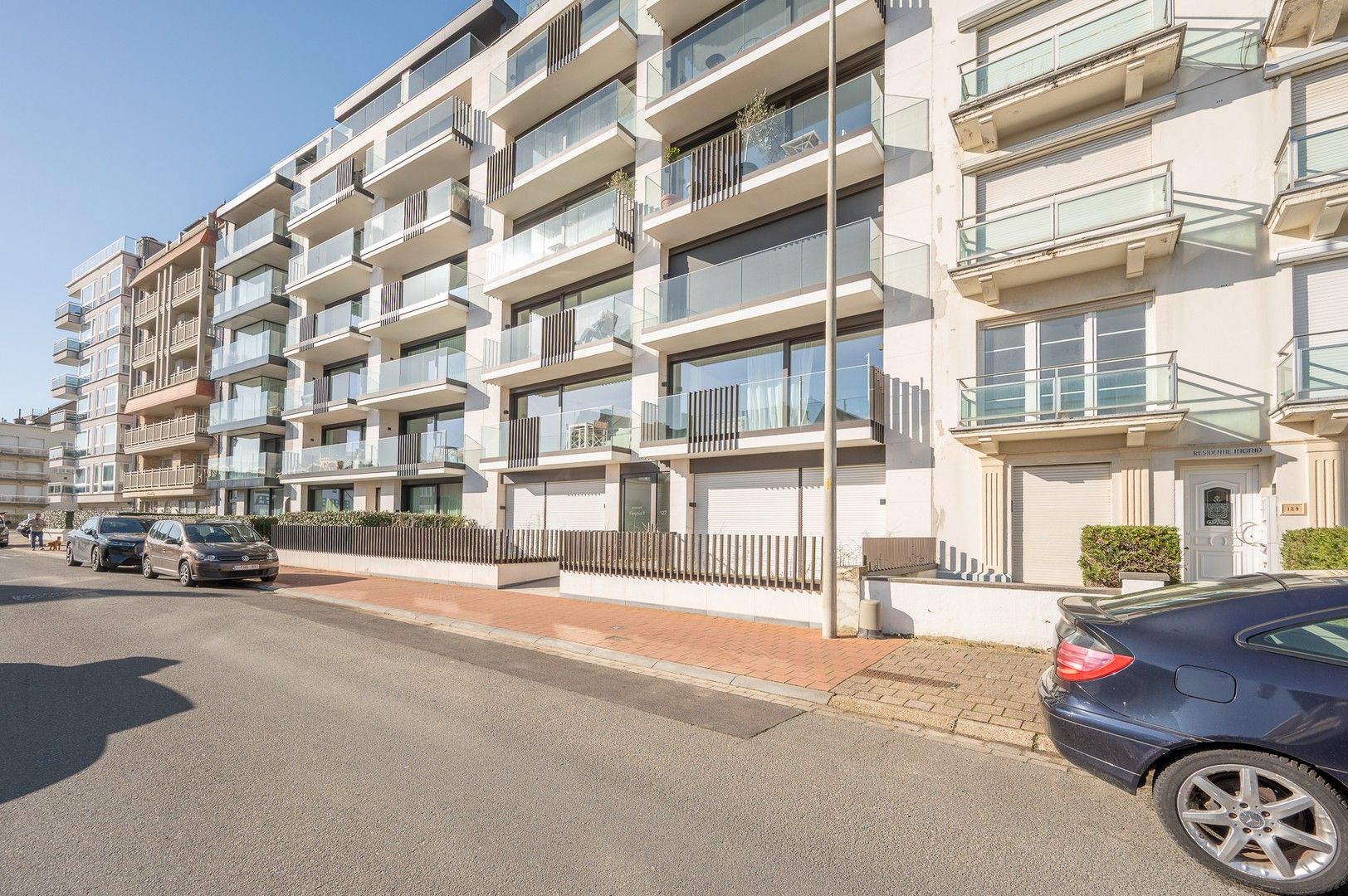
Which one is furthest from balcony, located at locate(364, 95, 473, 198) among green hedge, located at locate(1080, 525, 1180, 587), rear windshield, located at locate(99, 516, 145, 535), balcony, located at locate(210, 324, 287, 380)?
green hedge, located at locate(1080, 525, 1180, 587)

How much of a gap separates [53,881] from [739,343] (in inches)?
555

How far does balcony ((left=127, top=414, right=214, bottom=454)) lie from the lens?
32594 mm

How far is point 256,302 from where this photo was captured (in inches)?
1158

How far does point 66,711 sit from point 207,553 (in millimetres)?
10959

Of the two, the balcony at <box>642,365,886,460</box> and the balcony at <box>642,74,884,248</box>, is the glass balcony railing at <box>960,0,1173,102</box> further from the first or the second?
the balcony at <box>642,365,886,460</box>

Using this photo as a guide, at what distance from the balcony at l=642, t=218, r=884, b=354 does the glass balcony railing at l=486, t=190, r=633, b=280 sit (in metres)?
2.55

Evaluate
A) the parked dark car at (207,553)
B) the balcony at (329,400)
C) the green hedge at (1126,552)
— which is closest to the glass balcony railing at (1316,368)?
the green hedge at (1126,552)

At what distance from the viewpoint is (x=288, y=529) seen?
20.6 meters

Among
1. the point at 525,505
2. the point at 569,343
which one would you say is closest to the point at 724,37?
the point at 569,343

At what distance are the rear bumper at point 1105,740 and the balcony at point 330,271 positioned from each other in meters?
27.2

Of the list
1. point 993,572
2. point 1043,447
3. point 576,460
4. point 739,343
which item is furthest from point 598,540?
point 1043,447

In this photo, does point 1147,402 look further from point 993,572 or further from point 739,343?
point 739,343

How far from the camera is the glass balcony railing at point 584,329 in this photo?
1670 centimetres

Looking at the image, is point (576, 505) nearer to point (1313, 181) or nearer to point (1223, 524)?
point (1223, 524)
